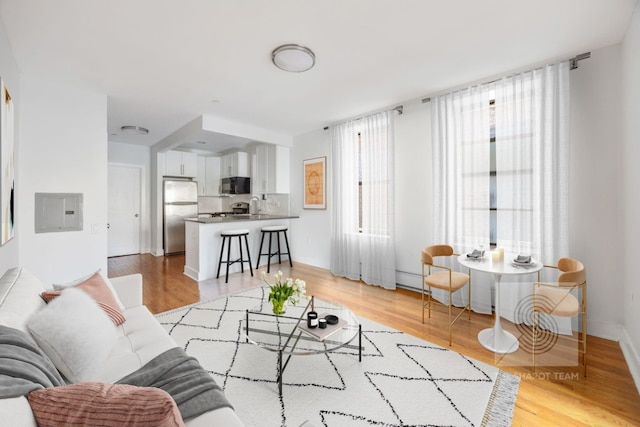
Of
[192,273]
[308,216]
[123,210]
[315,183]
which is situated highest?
[315,183]

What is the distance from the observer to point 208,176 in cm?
702

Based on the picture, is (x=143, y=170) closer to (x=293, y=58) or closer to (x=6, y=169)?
(x=6, y=169)

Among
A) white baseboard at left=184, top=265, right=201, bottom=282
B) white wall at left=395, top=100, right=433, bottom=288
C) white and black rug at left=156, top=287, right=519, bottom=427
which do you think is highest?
white wall at left=395, top=100, right=433, bottom=288

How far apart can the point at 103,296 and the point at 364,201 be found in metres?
3.34

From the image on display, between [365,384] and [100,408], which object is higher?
[100,408]

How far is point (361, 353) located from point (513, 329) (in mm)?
1632

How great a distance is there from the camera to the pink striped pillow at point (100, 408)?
0.78 m

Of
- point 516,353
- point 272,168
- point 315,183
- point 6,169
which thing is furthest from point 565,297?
point 272,168

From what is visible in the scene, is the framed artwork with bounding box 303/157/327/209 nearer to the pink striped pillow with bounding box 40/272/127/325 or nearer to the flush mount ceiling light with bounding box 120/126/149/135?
the flush mount ceiling light with bounding box 120/126/149/135

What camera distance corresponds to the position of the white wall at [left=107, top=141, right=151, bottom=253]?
618cm

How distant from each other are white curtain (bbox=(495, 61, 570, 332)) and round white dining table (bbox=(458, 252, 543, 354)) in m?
0.39

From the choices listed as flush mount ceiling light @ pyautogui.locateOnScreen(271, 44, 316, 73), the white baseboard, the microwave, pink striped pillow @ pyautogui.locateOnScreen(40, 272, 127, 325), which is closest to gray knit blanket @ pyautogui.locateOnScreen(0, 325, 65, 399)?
pink striped pillow @ pyautogui.locateOnScreen(40, 272, 127, 325)

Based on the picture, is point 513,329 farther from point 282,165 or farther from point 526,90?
point 282,165

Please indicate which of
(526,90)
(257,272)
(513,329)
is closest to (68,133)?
(257,272)
